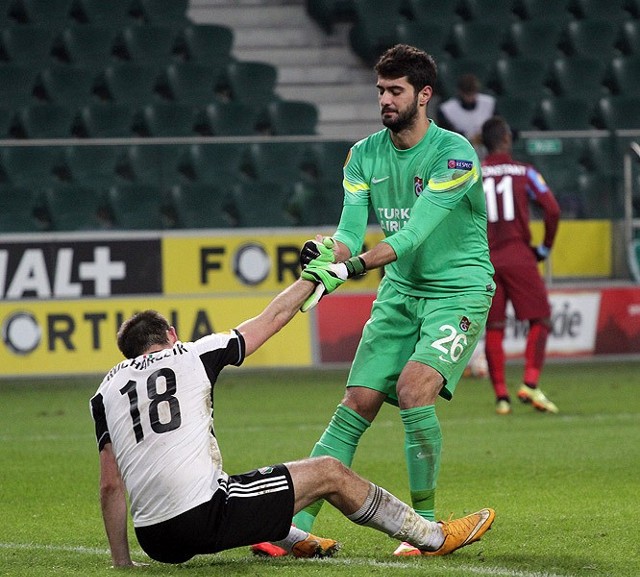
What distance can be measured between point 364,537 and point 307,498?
1073 mm

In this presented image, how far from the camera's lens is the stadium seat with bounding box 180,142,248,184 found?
14812 mm

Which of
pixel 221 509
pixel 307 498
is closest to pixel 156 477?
pixel 221 509

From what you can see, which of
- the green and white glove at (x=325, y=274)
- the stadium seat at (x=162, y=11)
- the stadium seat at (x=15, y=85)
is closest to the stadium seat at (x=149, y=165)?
the stadium seat at (x=15, y=85)

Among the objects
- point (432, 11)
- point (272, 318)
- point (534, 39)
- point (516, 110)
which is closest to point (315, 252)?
point (272, 318)

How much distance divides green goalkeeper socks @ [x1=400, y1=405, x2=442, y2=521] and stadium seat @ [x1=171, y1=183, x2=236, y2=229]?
8.57 metres

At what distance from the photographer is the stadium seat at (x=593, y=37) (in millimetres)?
18875

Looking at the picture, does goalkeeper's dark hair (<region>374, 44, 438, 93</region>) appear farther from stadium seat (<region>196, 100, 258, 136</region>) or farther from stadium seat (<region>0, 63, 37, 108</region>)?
stadium seat (<region>0, 63, 37, 108</region>)

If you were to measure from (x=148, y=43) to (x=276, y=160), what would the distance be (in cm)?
315

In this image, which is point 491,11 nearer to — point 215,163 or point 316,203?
point 316,203

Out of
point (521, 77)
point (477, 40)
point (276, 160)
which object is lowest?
point (276, 160)

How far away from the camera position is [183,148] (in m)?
14.7

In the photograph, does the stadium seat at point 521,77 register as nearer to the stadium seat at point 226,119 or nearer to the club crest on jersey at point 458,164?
the stadium seat at point 226,119

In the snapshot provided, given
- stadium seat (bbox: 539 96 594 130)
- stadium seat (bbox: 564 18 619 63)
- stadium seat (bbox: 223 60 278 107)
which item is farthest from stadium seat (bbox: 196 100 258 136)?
stadium seat (bbox: 564 18 619 63)

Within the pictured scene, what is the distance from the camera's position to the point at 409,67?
6.21 meters
